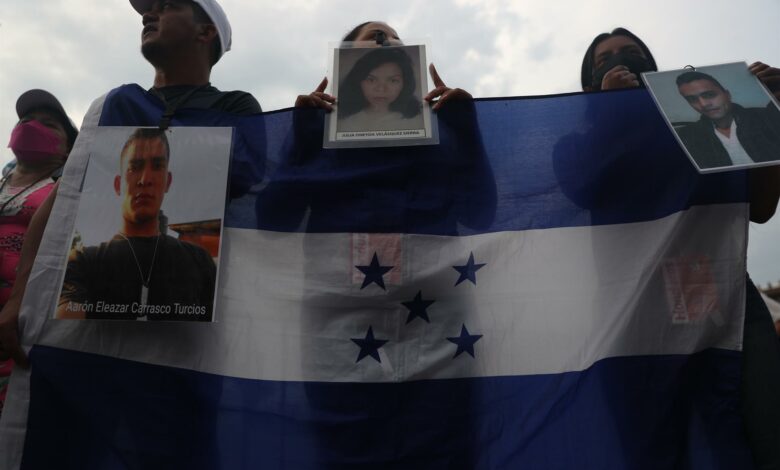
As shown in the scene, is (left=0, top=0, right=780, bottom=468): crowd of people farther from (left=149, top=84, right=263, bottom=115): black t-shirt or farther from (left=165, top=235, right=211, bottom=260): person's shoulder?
(left=165, top=235, right=211, bottom=260): person's shoulder

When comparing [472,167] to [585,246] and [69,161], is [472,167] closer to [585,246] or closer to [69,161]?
[585,246]

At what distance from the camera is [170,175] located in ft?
6.18

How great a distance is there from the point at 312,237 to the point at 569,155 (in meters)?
0.91

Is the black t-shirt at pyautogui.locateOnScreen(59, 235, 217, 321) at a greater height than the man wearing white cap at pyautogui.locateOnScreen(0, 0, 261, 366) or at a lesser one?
lesser

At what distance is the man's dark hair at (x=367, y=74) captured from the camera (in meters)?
2.01

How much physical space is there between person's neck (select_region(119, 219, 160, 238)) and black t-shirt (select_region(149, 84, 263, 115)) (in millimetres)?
511

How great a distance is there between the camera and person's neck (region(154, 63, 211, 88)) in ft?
7.59

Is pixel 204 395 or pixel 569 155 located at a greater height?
pixel 569 155

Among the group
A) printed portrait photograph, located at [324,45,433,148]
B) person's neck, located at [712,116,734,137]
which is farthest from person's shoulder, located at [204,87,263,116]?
person's neck, located at [712,116,734,137]

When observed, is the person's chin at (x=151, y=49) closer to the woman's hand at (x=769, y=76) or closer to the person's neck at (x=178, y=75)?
the person's neck at (x=178, y=75)

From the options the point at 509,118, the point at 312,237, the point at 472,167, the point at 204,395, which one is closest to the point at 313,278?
the point at 312,237

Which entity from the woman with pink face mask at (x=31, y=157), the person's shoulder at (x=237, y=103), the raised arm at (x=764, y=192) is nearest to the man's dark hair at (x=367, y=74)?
the person's shoulder at (x=237, y=103)

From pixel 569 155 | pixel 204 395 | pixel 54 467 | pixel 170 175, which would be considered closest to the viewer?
pixel 54 467

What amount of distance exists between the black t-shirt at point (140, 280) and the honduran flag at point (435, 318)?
8cm
